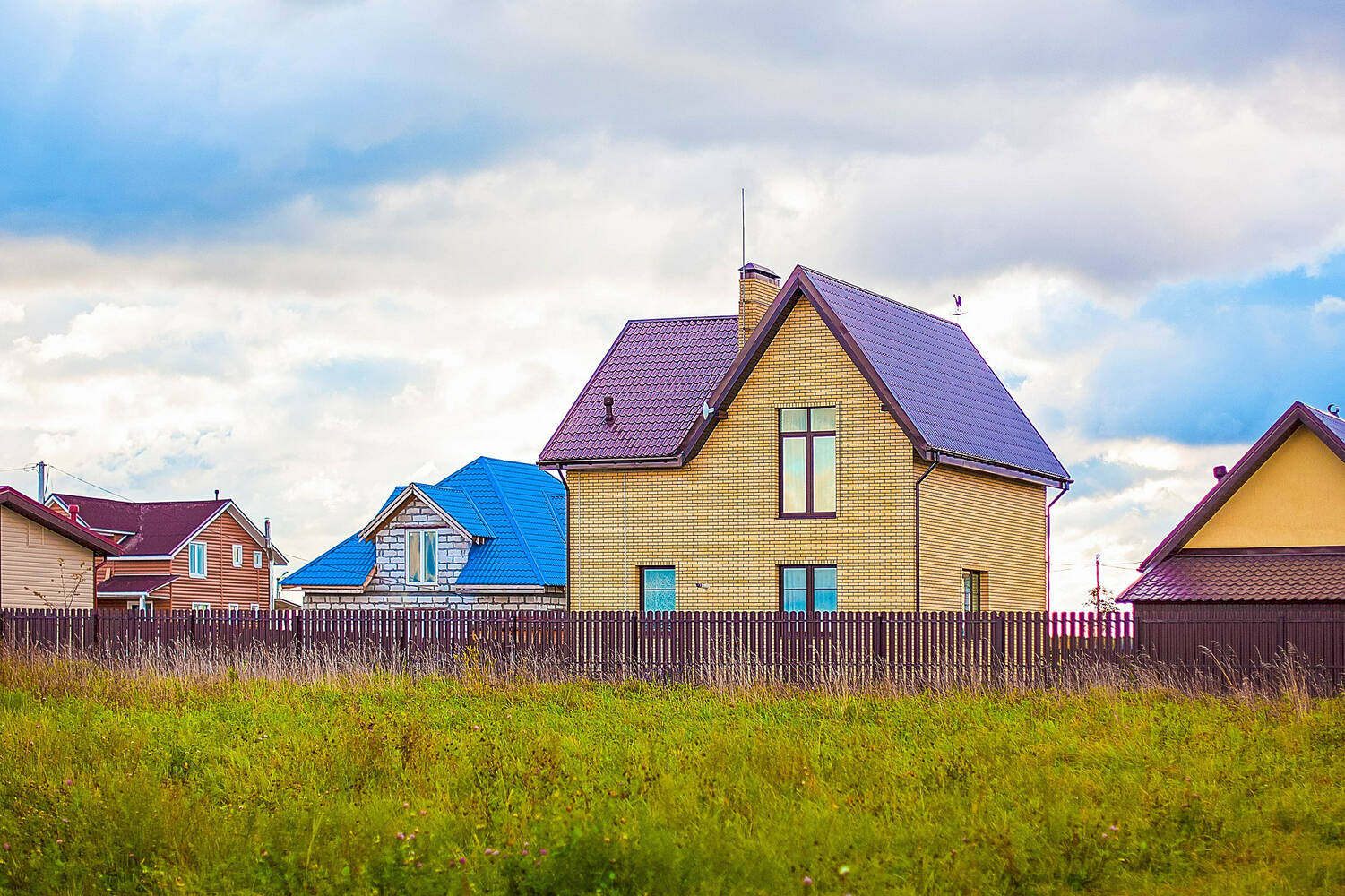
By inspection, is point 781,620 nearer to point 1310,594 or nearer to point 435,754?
point 1310,594

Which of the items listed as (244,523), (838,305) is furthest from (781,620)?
(244,523)

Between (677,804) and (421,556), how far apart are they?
29693 mm

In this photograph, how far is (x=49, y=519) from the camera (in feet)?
109

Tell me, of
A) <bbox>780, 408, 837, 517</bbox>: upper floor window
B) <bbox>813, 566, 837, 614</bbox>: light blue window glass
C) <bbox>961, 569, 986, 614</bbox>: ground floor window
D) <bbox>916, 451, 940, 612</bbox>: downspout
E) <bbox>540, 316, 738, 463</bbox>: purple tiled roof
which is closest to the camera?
<bbox>916, 451, 940, 612</bbox>: downspout

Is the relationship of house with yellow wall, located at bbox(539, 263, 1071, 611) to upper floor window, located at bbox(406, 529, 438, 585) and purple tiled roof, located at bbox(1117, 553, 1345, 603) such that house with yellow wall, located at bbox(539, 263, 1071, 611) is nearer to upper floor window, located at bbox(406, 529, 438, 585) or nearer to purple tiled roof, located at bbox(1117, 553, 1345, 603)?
purple tiled roof, located at bbox(1117, 553, 1345, 603)

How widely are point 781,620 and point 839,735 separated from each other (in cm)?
852

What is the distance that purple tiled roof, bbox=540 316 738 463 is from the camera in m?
27.8

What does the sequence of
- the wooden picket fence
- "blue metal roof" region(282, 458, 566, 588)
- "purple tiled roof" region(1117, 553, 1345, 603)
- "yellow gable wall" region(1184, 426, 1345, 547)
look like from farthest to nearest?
"blue metal roof" region(282, 458, 566, 588), "yellow gable wall" region(1184, 426, 1345, 547), "purple tiled roof" region(1117, 553, 1345, 603), the wooden picket fence

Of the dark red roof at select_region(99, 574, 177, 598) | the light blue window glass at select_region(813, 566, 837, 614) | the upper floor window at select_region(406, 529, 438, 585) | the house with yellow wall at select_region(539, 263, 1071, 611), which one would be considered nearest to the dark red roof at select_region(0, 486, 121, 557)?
the upper floor window at select_region(406, 529, 438, 585)

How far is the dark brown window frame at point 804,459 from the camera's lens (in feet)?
87.5

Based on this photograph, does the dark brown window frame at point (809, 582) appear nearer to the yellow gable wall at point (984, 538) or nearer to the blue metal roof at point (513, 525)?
the yellow gable wall at point (984, 538)

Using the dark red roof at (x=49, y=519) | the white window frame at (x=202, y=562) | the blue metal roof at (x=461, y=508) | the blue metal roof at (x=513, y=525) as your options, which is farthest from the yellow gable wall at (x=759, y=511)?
the white window frame at (x=202, y=562)

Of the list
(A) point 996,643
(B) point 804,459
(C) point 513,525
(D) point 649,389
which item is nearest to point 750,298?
(D) point 649,389

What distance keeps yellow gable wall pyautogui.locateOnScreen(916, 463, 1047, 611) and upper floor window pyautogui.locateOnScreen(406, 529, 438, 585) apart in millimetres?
15690
